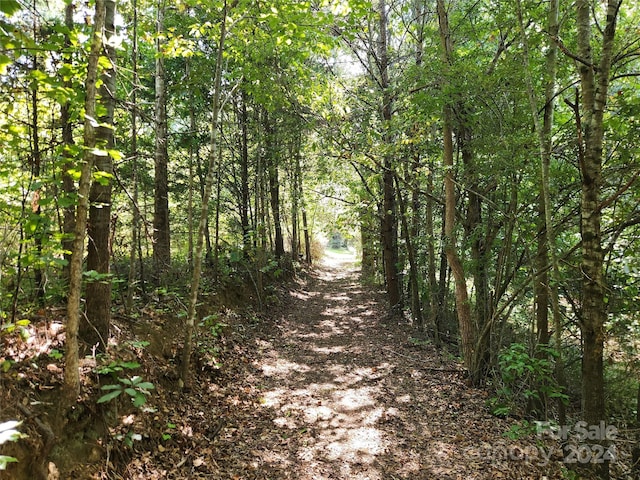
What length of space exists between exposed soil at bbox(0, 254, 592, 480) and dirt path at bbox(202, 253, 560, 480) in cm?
2

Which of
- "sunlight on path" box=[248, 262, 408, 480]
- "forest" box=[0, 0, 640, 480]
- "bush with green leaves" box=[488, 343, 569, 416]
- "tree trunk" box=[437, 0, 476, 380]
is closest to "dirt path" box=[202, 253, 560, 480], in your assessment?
"sunlight on path" box=[248, 262, 408, 480]

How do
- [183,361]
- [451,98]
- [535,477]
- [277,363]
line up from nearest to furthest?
[535,477] → [183,361] → [451,98] → [277,363]

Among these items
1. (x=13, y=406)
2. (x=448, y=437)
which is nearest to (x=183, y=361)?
(x=13, y=406)

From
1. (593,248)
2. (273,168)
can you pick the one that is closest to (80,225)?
(593,248)

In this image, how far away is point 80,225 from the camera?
341 cm

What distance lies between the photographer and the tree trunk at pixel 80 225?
3256 mm

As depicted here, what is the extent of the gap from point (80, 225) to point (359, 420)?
174 inches

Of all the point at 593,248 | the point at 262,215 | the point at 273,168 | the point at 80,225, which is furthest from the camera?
the point at 273,168

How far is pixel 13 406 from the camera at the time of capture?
3076 millimetres

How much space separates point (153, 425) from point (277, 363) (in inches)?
139

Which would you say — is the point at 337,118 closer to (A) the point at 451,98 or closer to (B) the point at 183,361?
(A) the point at 451,98

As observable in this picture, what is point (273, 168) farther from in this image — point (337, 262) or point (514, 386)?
point (337, 262)

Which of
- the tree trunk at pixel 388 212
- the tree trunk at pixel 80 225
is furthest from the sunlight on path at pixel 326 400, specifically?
the tree trunk at pixel 80 225

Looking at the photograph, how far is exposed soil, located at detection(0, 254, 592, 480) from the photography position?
4.09m
